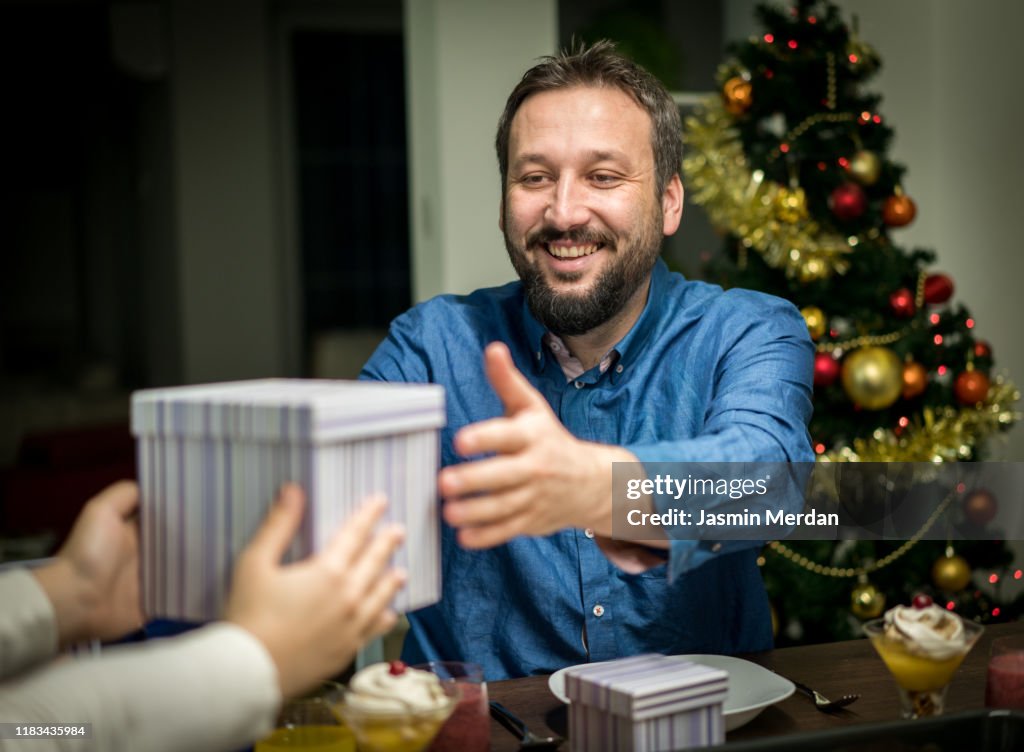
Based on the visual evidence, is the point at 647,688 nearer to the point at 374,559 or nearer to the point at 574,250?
the point at 374,559

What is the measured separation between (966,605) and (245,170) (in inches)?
230

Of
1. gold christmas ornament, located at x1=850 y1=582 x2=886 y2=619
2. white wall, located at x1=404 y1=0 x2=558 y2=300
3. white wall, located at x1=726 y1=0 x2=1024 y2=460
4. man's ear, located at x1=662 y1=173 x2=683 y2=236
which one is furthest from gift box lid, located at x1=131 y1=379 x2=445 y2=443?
white wall, located at x1=726 y1=0 x2=1024 y2=460

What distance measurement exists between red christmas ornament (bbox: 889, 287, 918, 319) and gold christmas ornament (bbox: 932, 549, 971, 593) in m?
0.65

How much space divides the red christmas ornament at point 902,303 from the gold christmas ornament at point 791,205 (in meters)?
0.32

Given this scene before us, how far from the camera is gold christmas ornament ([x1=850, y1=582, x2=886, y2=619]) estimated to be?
2.86 metres

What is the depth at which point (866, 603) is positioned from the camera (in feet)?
9.37

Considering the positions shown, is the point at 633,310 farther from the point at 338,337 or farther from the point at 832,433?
the point at 338,337

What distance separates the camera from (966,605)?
2955 mm

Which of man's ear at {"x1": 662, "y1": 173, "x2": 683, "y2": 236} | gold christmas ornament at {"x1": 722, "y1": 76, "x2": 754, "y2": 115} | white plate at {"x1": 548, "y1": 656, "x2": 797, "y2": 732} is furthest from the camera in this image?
gold christmas ornament at {"x1": 722, "y1": 76, "x2": 754, "y2": 115}

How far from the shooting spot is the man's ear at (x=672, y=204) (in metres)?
1.92

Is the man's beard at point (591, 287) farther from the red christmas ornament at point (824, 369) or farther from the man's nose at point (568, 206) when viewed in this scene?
the red christmas ornament at point (824, 369)

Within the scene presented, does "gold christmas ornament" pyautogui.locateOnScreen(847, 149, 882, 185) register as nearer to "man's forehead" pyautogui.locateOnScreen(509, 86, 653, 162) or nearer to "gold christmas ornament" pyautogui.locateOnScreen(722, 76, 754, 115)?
"gold christmas ornament" pyautogui.locateOnScreen(722, 76, 754, 115)

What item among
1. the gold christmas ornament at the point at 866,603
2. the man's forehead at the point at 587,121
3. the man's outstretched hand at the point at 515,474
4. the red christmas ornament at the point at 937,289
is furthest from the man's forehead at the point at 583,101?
the gold christmas ornament at the point at 866,603

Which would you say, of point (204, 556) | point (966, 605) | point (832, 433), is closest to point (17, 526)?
point (832, 433)
